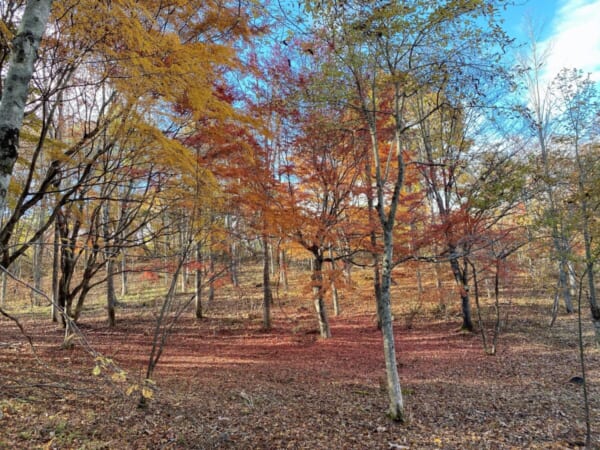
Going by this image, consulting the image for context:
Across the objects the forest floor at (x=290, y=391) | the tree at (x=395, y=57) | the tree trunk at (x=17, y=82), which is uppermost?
the tree at (x=395, y=57)

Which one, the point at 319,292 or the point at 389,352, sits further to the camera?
the point at 319,292

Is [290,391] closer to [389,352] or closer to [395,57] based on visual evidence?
[389,352]

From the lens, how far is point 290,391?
239 inches

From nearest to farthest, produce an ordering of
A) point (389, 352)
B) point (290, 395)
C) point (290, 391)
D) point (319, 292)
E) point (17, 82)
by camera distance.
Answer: point (17, 82) → point (389, 352) → point (290, 395) → point (290, 391) → point (319, 292)

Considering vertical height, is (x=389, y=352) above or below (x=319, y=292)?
below

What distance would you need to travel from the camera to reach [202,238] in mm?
6598

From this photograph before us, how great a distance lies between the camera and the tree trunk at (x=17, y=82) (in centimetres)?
188

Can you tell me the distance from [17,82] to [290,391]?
5.99 meters

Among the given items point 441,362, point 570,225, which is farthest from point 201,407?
point 570,225

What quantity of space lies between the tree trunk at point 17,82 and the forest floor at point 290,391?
1.24 meters

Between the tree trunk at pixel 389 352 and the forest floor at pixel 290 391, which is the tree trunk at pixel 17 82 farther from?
the tree trunk at pixel 389 352

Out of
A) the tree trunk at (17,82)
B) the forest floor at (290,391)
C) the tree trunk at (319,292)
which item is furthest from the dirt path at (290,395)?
the tree trunk at (17,82)

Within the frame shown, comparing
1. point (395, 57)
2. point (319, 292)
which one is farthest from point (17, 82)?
point (319, 292)

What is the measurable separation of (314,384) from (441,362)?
4.10 meters
